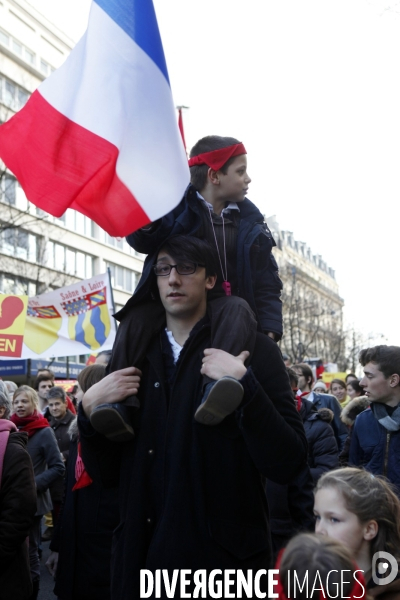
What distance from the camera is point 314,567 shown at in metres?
2.23

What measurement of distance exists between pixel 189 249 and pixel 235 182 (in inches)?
25.9

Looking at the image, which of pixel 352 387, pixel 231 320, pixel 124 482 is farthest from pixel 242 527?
pixel 352 387

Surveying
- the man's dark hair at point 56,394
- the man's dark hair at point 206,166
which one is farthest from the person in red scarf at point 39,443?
the man's dark hair at point 206,166

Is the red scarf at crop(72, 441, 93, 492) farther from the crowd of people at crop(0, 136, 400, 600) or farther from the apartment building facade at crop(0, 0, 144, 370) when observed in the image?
the apartment building facade at crop(0, 0, 144, 370)

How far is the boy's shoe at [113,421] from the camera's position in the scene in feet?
9.54

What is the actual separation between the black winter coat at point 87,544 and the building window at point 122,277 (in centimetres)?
4551

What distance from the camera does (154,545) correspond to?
2.84 meters

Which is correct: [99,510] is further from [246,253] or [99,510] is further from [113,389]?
[246,253]

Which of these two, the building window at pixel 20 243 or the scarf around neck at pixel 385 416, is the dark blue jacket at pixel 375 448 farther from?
the building window at pixel 20 243

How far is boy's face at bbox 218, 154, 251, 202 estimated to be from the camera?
3711 mm

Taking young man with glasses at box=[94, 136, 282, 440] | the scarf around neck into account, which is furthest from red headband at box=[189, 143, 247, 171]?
the scarf around neck

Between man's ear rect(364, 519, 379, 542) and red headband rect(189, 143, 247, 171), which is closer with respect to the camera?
man's ear rect(364, 519, 379, 542)

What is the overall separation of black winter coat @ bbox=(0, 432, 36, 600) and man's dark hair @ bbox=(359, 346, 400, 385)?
8.60ft

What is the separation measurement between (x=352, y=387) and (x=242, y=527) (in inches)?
350
